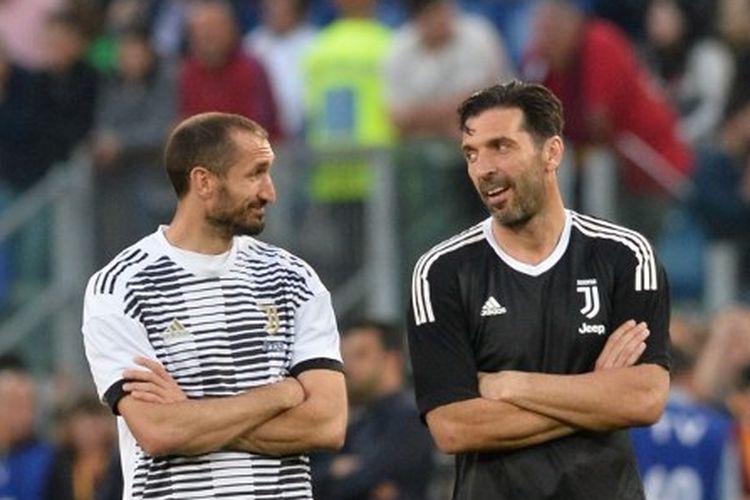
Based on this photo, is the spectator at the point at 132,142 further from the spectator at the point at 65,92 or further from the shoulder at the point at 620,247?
the shoulder at the point at 620,247

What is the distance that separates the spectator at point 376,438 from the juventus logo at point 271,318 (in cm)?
421

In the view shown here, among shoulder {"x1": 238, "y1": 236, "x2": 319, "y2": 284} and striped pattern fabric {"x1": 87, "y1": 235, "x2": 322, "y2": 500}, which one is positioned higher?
shoulder {"x1": 238, "y1": 236, "x2": 319, "y2": 284}

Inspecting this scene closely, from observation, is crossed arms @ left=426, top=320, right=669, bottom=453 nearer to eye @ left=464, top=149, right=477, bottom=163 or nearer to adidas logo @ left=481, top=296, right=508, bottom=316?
adidas logo @ left=481, top=296, right=508, bottom=316

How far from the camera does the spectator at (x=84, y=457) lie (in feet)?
45.9

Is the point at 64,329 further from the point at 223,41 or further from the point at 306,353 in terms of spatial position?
the point at 306,353

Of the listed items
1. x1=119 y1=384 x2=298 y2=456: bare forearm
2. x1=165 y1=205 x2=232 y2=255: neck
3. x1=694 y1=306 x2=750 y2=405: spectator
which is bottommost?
x1=694 y1=306 x2=750 y2=405: spectator

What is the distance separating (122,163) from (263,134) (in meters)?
7.12

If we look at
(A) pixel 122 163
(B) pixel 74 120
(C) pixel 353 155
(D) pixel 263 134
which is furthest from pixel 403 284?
(D) pixel 263 134

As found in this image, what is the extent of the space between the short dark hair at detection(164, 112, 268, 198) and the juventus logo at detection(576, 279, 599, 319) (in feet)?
3.92


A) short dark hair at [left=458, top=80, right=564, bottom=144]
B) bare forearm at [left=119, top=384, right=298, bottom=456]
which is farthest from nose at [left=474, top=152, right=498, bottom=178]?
bare forearm at [left=119, top=384, right=298, bottom=456]

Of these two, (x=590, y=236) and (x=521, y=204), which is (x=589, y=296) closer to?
(x=590, y=236)

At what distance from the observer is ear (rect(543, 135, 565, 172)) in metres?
8.24

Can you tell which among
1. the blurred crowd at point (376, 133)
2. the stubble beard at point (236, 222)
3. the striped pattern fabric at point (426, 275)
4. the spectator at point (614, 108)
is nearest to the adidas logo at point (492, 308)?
the striped pattern fabric at point (426, 275)

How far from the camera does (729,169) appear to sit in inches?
590
